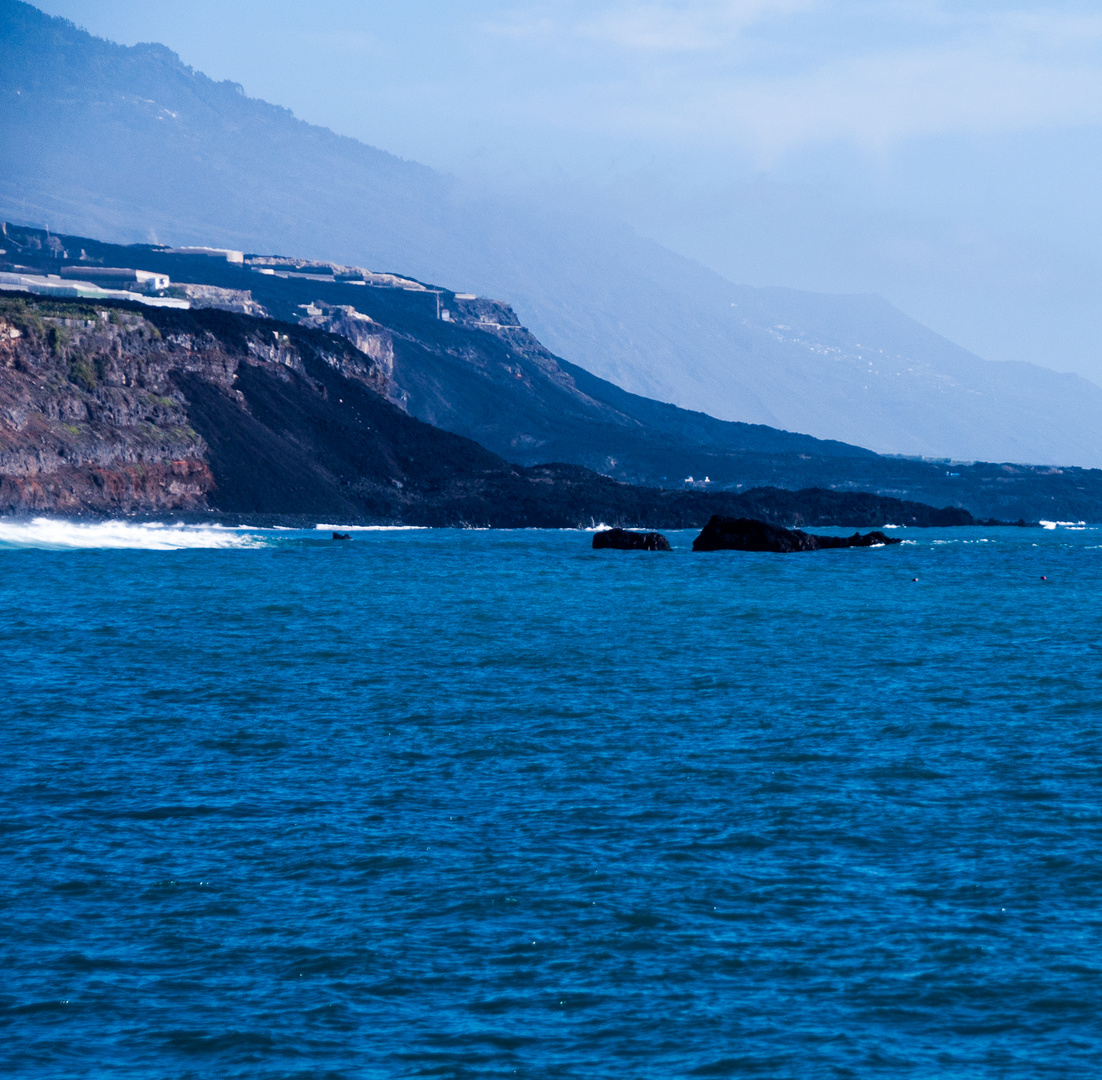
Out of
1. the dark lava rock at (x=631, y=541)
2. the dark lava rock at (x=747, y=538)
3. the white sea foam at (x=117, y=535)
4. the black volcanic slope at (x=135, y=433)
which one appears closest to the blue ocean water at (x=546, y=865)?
the white sea foam at (x=117, y=535)

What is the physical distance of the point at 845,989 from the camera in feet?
57.4

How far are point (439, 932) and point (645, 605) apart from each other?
61.5 metres

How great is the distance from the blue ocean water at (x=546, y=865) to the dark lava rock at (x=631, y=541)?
89.8 m

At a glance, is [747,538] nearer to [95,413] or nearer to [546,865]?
[95,413]

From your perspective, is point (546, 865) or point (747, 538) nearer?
point (546, 865)

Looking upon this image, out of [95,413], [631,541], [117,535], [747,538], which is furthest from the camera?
[95,413]

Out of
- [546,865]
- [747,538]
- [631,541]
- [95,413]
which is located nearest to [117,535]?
[95,413]

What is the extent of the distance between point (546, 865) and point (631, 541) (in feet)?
409

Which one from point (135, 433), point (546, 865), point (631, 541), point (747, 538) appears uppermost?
point (135, 433)

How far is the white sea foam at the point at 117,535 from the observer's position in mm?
134375

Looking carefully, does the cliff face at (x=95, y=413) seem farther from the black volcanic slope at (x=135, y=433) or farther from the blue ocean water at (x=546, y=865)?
the blue ocean water at (x=546, y=865)

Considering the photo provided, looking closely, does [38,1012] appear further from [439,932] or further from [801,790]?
[801,790]

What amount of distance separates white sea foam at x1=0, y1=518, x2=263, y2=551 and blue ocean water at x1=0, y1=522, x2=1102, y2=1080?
274 ft

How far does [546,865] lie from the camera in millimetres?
22547
